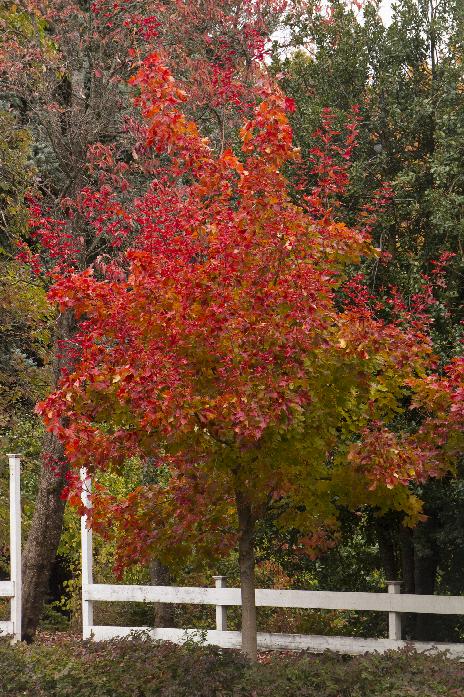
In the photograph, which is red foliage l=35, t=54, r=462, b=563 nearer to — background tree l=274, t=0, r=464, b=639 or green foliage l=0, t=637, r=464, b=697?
green foliage l=0, t=637, r=464, b=697

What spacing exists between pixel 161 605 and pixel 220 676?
4917 millimetres

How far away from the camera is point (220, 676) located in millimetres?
7477

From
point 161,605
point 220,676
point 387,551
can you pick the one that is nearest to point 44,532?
point 161,605

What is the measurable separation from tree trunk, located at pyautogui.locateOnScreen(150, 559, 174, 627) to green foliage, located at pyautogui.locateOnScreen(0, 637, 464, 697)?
3.92 meters

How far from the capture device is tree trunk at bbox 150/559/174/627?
40.3 feet

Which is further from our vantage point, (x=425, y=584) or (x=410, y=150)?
(x=410, y=150)

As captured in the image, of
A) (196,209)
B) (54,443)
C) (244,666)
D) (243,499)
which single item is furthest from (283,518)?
(54,443)

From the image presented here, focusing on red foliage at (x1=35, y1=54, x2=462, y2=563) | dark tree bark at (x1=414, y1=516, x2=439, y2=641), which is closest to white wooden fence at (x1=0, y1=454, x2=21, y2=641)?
red foliage at (x1=35, y1=54, x2=462, y2=563)

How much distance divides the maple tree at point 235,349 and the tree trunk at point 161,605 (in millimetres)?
4242

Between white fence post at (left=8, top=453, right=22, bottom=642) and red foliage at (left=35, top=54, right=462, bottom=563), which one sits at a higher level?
red foliage at (left=35, top=54, right=462, bottom=563)

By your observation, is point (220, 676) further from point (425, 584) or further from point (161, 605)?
point (161, 605)

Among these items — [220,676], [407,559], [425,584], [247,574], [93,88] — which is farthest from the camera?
[93,88]

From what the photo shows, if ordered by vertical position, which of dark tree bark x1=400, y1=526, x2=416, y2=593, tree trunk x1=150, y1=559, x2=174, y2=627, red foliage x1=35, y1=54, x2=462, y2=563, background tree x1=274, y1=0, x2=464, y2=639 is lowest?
tree trunk x1=150, y1=559, x2=174, y2=627

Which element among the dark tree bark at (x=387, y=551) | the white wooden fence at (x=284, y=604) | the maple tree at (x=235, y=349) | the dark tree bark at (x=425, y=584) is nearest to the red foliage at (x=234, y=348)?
the maple tree at (x=235, y=349)
